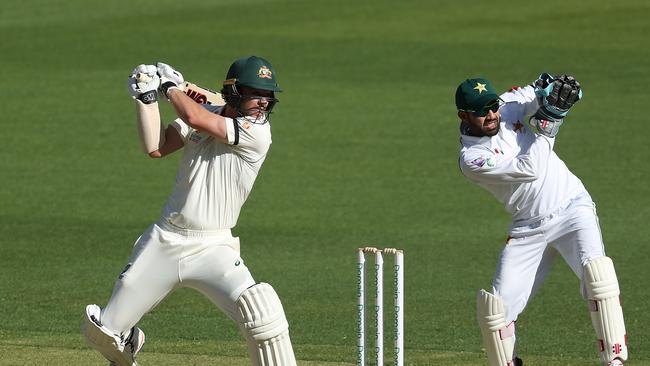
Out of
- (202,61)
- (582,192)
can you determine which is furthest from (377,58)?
(582,192)

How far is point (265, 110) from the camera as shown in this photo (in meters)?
8.20

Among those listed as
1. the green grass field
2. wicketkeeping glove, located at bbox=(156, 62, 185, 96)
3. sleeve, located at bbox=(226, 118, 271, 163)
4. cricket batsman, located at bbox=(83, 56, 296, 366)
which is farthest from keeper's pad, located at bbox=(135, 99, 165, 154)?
the green grass field

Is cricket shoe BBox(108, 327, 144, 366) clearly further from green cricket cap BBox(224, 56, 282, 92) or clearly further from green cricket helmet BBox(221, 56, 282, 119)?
green cricket cap BBox(224, 56, 282, 92)

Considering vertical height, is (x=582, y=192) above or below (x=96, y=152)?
below

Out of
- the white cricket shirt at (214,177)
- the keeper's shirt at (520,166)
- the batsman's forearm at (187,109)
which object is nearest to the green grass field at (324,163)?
the keeper's shirt at (520,166)

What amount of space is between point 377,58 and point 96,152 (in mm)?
9145

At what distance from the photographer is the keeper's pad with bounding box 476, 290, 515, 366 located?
8766mm

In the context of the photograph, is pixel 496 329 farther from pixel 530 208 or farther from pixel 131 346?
pixel 131 346

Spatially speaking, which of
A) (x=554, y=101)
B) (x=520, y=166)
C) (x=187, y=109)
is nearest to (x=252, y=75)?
(x=187, y=109)

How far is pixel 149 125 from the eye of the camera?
8008 millimetres

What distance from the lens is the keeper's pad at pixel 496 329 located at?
345 inches

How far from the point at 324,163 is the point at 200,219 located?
12033 millimetres

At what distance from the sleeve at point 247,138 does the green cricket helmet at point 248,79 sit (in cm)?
20

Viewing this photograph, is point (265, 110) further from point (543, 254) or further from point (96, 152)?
point (96, 152)
